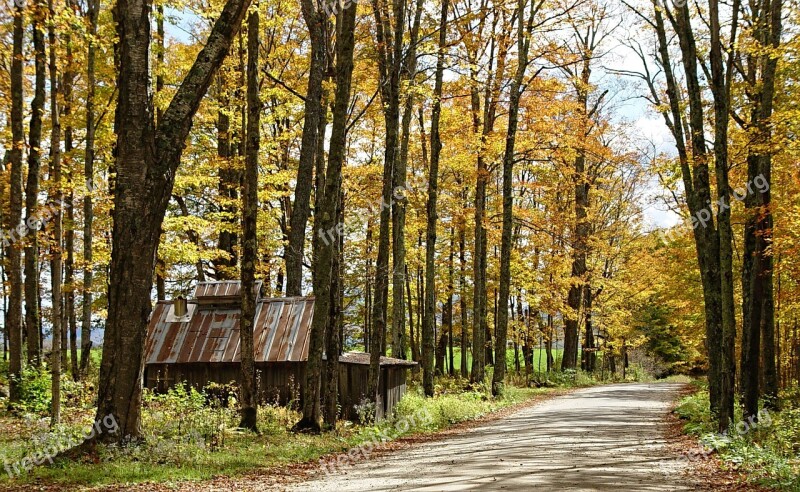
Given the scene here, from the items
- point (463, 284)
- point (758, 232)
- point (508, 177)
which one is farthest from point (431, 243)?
point (463, 284)

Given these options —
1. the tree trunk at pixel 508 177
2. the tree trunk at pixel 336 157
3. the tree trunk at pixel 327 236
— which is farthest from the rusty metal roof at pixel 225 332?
the tree trunk at pixel 508 177

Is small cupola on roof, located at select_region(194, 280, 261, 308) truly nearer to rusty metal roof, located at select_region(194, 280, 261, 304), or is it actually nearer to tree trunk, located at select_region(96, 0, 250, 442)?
rusty metal roof, located at select_region(194, 280, 261, 304)

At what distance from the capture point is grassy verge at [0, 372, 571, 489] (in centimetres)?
768

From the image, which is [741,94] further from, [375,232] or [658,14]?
[375,232]

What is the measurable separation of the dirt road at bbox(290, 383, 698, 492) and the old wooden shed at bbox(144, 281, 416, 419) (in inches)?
119

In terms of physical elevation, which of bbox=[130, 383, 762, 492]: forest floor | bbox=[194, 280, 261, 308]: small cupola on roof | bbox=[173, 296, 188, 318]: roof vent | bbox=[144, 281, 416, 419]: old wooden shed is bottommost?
bbox=[130, 383, 762, 492]: forest floor

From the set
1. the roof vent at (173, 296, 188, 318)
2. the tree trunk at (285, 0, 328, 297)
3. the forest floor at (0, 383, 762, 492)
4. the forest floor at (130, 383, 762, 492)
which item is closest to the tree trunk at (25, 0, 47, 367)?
the roof vent at (173, 296, 188, 318)

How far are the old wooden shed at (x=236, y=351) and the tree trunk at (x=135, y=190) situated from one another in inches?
235

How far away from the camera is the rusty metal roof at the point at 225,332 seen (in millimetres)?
15594

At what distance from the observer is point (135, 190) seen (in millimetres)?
8688

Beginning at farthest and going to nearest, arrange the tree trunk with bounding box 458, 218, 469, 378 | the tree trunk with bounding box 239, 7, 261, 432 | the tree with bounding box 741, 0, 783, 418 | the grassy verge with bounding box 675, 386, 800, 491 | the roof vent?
the tree trunk with bounding box 458, 218, 469, 378 → the roof vent → the tree with bounding box 741, 0, 783, 418 → the tree trunk with bounding box 239, 7, 261, 432 → the grassy verge with bounding box 675, 386, 800, 491

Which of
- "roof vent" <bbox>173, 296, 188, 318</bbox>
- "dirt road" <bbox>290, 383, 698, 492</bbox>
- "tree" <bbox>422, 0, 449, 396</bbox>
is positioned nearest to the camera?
"dirt road" <bbox>290, 383, 698, 492</bbox>

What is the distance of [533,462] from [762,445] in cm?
416

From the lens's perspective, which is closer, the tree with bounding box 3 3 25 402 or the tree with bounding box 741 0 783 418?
the tree with bounding box 741 0 783 418
